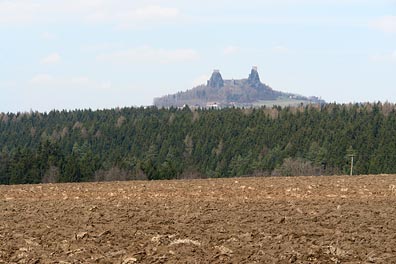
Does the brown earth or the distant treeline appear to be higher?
the brown earth

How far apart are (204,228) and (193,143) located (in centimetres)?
13254

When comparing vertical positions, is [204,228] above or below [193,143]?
above

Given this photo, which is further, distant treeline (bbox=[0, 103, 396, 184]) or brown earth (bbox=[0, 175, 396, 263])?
distant treeline (bbox=[0, 103, 396, 184])

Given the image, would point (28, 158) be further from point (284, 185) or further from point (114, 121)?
point (114, 121)

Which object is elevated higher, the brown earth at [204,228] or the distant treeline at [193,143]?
the brown earth at [204,228]

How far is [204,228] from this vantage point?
1647 centimetres

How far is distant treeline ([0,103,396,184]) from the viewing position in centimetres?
8406

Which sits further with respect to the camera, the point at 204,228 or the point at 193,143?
the point at 193,143

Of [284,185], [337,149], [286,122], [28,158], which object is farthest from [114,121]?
→ [284,185]

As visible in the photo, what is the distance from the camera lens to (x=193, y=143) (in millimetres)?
149000

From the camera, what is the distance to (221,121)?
158 m

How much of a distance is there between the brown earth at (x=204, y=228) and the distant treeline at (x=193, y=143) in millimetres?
55337

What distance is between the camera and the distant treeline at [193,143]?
84062mm

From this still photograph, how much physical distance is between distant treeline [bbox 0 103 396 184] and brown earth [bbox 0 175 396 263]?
55.3 m
